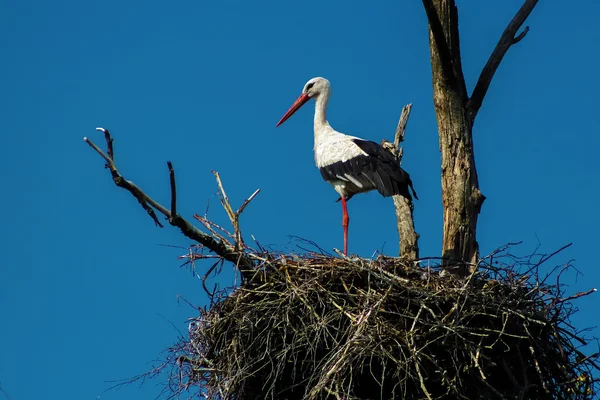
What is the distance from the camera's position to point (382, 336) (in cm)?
859

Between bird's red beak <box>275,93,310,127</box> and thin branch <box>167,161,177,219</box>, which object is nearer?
thin branch <box>167,161,177,219</box>

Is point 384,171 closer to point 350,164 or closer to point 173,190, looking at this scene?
point 350,164

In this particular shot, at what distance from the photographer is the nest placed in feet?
28.2

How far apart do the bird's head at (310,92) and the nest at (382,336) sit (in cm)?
445

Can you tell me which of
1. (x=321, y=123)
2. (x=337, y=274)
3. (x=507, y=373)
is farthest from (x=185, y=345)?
(x=321, y=123)

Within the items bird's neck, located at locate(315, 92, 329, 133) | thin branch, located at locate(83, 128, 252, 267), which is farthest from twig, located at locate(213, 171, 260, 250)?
A: bird's neck, located at locate(315, 92, 329, 133)

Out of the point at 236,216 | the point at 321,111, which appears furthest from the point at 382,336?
the point at 321,111

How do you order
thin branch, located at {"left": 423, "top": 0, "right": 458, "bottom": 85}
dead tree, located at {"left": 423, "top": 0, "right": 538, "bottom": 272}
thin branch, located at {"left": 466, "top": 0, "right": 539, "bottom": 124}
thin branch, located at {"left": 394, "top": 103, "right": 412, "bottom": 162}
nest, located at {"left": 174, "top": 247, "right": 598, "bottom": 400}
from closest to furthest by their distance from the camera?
1. nest, located at {"left": 174, "top": 247, "right": 598, "bottom": 400}
2. thin branch, located at {"left": 423, "top": 0, "right": 458, "bottom": 85}
3. dead tree, located at {"left": 423, "top": 0, "right": 538, "bottom": 272}
4. thin branch, located at {"left": 466, "top": 0, "right": 539, "bottom": 124}
5. thin branch, located at {"left": 394, "top": 103, "right": 412, "bottom": 162}

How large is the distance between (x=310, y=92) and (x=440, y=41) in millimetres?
3756

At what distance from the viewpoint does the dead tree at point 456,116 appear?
1003cm

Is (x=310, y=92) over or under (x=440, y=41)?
over

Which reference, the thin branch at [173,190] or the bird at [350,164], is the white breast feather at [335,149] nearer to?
the bird at [350,164]

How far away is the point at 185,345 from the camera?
936 centimetres

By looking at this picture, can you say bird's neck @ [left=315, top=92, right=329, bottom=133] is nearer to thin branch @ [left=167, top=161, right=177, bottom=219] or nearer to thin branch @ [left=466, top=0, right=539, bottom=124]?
thin branch @ [left=466, top=0, right=539, bottom=124]
